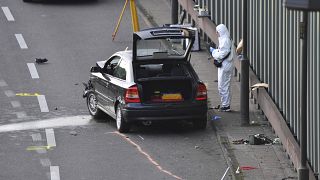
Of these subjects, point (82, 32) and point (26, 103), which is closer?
point (26, 103)

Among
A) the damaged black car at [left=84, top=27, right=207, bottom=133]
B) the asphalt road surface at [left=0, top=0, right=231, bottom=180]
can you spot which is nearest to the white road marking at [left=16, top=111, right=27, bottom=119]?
the asphalt road surface at [left=0, top=0, right=231, bottom=180]

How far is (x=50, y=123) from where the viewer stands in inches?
875

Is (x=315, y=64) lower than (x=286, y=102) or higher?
higher

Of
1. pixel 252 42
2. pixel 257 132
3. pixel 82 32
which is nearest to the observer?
pixel 257 132

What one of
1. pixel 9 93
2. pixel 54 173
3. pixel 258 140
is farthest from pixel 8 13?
pixel 54 173

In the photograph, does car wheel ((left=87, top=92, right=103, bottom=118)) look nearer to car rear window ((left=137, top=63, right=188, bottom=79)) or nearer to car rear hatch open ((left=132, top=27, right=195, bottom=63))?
car rear hatch open ((left=132, top=27, right=195, bottom=63))

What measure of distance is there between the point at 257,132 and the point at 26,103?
5.72 metres

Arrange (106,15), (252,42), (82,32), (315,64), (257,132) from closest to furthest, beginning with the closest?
(315,64)
(257,132)
(252,42)
(82,32)
(106,15)

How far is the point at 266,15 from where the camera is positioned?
849 inches

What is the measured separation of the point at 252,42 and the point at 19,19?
12.6 metres

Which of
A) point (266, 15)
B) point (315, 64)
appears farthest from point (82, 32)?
point (315, 64)

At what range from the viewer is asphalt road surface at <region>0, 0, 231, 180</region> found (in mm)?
18641

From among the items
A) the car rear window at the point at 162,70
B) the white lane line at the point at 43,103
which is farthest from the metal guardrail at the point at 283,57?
the white lane line at the point at 43,103

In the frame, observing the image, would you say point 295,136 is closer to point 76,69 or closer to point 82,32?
point 76,69
